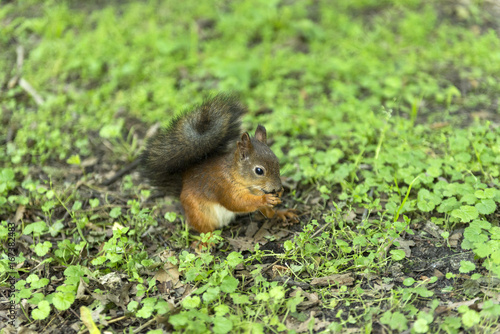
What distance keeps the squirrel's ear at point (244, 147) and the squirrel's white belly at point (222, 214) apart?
41 centimetres

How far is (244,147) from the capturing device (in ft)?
10.4

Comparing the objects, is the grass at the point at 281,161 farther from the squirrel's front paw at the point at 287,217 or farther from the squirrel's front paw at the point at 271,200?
the squirrel's front paw at the point at 271,200

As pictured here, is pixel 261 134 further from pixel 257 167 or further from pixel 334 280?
pixel 334 280

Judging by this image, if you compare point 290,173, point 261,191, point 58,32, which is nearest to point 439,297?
point 261,191

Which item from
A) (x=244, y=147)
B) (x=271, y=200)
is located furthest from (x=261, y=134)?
(x=271, y=200)

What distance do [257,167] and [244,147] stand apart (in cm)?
16

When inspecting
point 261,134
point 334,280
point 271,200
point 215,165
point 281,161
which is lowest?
point 334,280

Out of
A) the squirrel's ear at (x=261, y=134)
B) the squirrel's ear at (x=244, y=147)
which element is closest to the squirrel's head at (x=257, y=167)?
the squirrel's ear at (x=244, y=147)

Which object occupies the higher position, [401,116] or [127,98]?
[127,98]

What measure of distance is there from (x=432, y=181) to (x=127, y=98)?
3.16 m

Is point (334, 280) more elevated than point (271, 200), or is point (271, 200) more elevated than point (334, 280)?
point (271, 200)

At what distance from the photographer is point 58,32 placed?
19.1 ft

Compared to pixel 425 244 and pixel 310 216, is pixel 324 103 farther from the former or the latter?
pixel 425 244

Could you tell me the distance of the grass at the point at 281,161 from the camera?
106 inches
